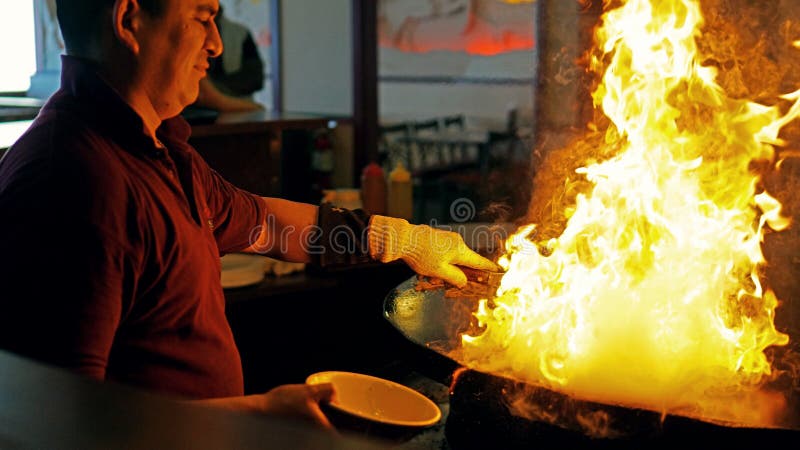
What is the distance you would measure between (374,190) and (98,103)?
305 centimetres

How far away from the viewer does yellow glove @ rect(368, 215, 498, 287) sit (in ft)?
7.22

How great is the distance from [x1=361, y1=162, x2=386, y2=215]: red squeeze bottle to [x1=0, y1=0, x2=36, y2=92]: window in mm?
4692

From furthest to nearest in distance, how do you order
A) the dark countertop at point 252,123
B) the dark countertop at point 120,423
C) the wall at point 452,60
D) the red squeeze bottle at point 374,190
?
the wall at point 452,60 → the red squeeze bottle at point 374,190 → the dark countertop at point 252,123 → the dark countertop at point 120,423

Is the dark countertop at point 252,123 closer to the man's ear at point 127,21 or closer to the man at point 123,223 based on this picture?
the man at point 123,223

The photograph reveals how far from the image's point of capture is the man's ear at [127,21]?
4.94ft

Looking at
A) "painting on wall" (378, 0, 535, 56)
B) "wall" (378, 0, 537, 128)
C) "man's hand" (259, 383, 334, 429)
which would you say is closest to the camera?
"man's hand" (259, 383, 334, 429)

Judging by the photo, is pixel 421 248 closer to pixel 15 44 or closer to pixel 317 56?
pixel 317 56

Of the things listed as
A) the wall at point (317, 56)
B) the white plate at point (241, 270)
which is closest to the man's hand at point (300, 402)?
the white plate at point (241, 270)

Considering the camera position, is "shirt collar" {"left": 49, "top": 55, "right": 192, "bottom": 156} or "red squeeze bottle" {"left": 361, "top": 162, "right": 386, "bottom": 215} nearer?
"shirt collar" {"left": 49, "top": 55, "right": 192, "bottom": 156}

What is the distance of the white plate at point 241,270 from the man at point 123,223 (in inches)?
71.0

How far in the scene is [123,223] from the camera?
1445mm

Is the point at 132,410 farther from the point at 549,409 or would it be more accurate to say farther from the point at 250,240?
the point at 250,240

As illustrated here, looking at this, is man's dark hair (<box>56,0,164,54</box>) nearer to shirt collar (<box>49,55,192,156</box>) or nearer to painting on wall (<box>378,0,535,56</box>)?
shirt collar (<box>49,55,192,156</box>)

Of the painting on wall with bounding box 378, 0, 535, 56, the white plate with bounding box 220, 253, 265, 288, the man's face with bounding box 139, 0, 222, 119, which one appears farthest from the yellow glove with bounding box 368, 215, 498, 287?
the painting on wall with bounding box 378, 0, 535, 56
